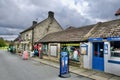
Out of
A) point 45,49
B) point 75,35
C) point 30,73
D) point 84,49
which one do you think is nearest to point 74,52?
point 84,49

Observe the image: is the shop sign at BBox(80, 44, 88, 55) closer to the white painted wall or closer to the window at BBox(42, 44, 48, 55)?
the white painted wall

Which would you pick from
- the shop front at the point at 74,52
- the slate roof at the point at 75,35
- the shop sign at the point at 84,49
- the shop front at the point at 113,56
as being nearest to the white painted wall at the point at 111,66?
the shop front at the point at 113,56

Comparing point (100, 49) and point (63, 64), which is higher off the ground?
point (100, 49)

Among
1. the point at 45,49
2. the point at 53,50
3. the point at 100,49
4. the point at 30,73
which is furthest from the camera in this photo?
the point at 45,49

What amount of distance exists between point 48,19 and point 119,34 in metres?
21.8

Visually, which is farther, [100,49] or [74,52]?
[74,52]

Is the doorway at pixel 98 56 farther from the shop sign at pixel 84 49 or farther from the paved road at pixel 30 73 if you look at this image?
the paved road at pixel 30 73

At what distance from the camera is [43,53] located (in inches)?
968

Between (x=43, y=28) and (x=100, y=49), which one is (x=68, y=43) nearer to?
(x=100, y=49)

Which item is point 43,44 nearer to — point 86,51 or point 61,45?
point 61,45

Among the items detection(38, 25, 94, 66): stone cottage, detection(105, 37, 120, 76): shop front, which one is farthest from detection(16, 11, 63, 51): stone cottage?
detection(105, 37, 120, 76): shop front

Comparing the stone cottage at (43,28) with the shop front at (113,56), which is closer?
the shop front at (113,56)

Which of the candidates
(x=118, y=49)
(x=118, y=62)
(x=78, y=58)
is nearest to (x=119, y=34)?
(x=118, y=49)

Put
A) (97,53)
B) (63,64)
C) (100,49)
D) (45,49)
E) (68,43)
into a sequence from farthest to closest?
(45,49), (68,43), (97,53), (100,49), (63,64)
